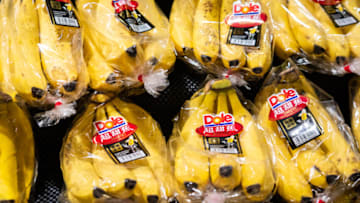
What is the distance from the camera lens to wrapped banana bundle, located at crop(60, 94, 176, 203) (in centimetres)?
89

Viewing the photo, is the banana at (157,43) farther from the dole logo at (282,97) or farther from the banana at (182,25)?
the dole logo at (282,97)

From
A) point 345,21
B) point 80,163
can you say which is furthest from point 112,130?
point 345,21

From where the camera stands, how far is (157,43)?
99 cm

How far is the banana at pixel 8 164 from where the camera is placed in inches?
33.7

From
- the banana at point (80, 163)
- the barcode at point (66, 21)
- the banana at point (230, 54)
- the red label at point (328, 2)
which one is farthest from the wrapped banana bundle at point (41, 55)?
the red label at point (328, 2)

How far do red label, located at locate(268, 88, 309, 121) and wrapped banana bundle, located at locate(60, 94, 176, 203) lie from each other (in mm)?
376

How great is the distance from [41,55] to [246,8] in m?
0.66

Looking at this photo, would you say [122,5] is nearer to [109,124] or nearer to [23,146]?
[109,124]

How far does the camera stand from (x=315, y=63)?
111cm

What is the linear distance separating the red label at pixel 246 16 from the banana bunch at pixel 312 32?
2.6 inches

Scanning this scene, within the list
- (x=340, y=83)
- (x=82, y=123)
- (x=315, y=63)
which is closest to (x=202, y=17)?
(x=315, y=63)

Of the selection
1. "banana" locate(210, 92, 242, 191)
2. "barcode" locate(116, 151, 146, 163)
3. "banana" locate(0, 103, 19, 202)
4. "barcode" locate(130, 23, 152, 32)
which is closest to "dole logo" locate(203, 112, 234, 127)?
"banana" locate(210, 92, 242, 191)

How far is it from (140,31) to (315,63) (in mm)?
600

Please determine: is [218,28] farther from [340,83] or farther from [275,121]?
[340,83]
